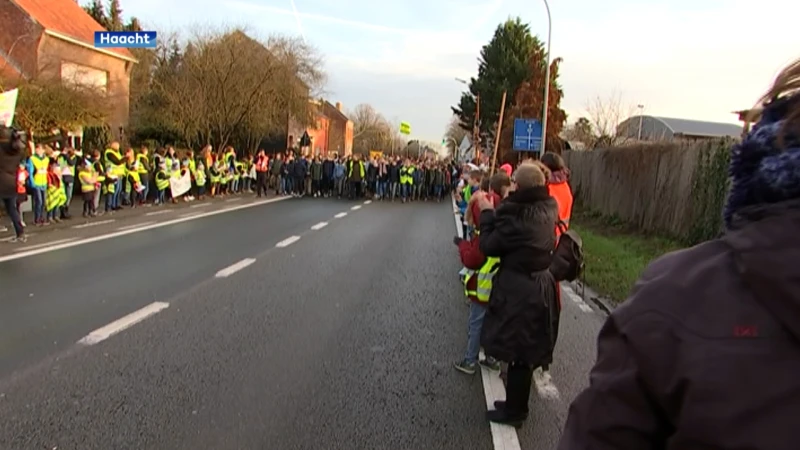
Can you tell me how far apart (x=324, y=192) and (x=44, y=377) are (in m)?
26.9

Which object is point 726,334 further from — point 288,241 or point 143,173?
point 143,173

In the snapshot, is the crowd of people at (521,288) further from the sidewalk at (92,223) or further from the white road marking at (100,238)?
the sidewalk at (92,223)

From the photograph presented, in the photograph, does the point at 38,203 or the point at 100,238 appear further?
the point at 38,203

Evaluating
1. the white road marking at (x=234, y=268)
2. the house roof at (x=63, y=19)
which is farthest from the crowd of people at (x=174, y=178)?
the house roof at (x=63, y=19)

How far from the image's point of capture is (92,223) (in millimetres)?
15219

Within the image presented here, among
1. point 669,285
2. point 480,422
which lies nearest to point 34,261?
point 480,422

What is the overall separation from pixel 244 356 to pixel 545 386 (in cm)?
261

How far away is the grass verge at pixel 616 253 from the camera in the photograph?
9.75m

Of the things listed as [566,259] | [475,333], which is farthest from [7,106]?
[566,259]

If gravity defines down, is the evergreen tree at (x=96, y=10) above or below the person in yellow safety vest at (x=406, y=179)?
above

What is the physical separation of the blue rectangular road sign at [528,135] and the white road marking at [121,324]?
20.8 meters

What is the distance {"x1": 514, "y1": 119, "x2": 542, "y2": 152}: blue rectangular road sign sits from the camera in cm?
2623

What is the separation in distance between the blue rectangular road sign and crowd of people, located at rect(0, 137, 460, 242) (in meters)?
5.68

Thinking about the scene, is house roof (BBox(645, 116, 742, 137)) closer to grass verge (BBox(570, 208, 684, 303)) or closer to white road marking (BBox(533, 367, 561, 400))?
grass verge (BBox(570, 208, 684, 303))
